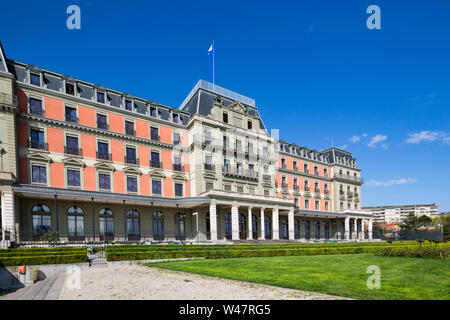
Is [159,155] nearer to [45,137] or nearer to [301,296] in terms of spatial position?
[45,137]

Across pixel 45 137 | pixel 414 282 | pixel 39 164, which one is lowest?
pixel 414 282

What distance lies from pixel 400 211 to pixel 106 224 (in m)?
184

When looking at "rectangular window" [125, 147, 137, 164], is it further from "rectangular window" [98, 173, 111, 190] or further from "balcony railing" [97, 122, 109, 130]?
"balcony railing" [97, 122, 109, 130]

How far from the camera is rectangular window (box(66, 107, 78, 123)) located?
29.5 m

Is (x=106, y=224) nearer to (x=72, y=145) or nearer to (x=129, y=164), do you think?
(x=129, y=164)

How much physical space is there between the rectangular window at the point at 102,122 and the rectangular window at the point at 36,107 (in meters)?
5.43

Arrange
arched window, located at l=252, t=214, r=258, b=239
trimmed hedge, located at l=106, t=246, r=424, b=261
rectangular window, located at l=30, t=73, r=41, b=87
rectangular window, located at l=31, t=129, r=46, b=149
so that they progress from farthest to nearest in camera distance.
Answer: arched window, located at l=252, t=214, r=258, b=239 < rectangular window, located at l=30, t=73, r=41, b=87 < rectangular window, located at l=31, t=129, r=46, b=149 < trimmed hedge, located at l=106, t=246, r=424, b=261

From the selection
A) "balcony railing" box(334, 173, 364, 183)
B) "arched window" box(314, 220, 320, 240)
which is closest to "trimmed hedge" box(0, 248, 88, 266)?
"arched window" box(314, 220, 320, 240)

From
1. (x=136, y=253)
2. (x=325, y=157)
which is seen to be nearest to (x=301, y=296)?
(x=136, y=253)

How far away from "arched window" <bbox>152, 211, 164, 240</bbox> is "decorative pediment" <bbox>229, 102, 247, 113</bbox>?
17.7 m

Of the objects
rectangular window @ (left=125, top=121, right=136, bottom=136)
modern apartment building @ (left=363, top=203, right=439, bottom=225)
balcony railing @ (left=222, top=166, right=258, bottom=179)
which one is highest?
rectangular window @ (left=125, top=121, right=136, bottom=136)

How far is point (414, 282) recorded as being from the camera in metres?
9.97
